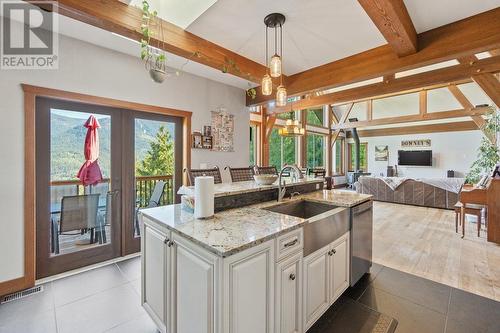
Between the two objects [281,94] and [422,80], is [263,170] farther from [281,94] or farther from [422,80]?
[422,80]

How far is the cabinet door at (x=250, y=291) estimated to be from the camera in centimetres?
114

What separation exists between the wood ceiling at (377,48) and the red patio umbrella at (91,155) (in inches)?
51.1

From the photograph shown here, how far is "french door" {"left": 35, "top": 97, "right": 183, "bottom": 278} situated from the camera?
2.57 metres

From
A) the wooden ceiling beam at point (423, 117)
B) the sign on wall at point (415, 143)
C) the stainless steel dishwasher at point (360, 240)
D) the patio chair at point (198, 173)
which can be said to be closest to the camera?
the stainless steel dishwasher at point (360, 240)

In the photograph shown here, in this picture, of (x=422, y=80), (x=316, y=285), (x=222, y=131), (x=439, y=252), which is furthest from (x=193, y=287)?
(x=422, y=80)

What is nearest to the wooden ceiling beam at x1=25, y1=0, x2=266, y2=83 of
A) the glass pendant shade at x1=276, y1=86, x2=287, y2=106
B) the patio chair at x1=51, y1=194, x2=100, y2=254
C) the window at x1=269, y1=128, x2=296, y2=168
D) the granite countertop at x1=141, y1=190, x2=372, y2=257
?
the glass pendant shade at x1=276, y1=86, x2=287, y2=106

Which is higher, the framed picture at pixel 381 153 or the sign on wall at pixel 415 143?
the sign on wall at pixel 415 143

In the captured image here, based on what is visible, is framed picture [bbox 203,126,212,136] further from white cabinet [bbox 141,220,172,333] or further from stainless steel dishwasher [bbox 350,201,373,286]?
stainless steel dishwasher [bbox 350,201,373,286]

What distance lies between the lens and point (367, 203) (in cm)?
250

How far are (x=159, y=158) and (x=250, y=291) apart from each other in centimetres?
279

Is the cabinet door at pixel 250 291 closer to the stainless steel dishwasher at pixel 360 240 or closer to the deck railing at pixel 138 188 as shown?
the stainless steel dishwasher at pixel 360 240

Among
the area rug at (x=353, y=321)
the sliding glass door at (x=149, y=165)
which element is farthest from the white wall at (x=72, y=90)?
the area rug at (x=353, y=321)

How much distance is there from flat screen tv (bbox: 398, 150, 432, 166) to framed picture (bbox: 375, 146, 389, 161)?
1.77 feet

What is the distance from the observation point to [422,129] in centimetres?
949
